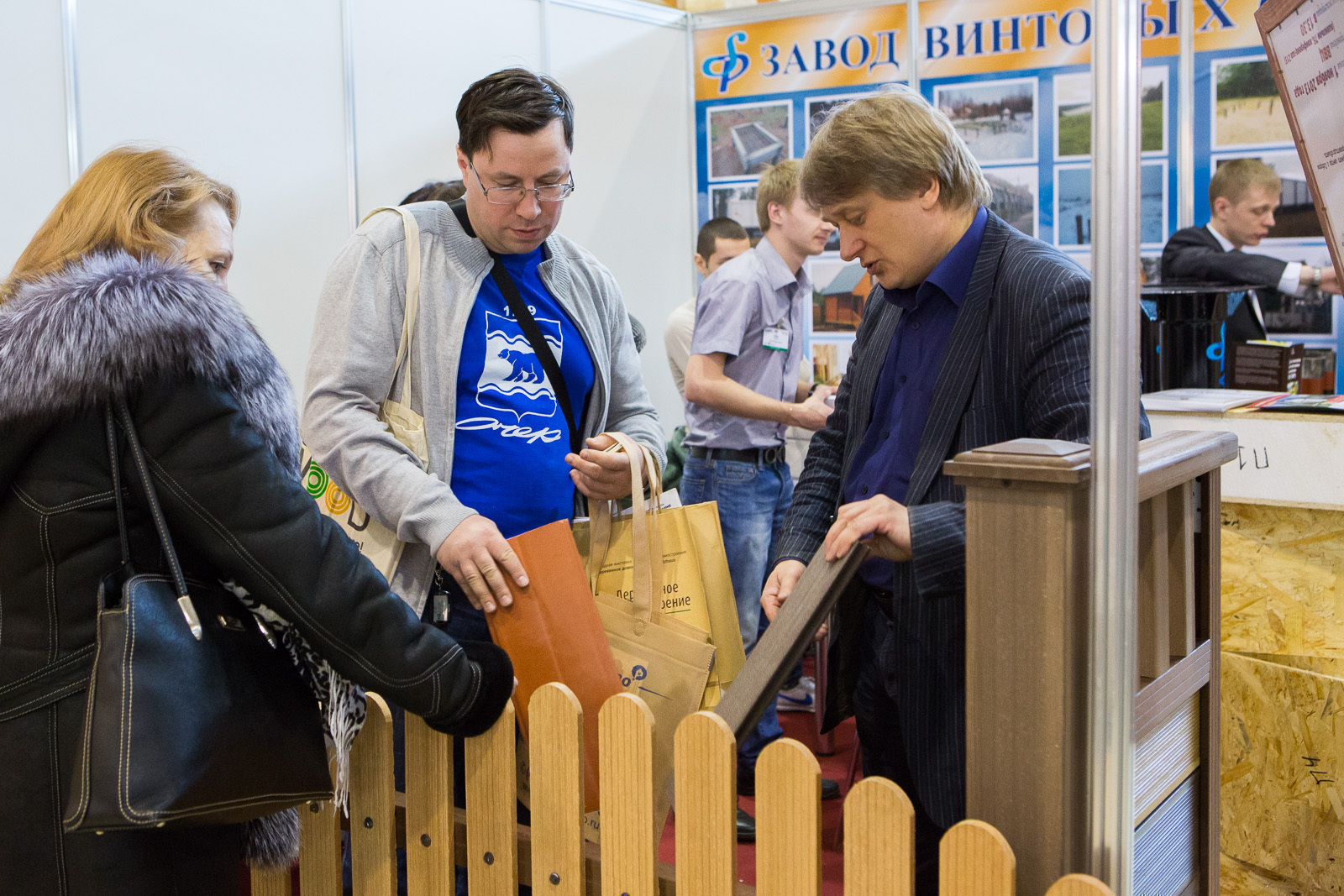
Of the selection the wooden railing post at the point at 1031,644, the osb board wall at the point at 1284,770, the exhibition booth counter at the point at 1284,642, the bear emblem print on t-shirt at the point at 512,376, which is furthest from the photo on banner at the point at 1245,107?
the wooden railing post at the point at 1031,644

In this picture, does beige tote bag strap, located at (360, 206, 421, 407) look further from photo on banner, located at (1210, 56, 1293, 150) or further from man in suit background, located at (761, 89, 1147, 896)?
photo on banner, located at (1210, 56, 1293, 150)

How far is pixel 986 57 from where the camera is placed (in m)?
4.91

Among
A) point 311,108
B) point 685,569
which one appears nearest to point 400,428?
point 685,569

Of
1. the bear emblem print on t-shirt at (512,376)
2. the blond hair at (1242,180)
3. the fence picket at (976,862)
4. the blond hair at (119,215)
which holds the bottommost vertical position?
the fence picket at (976,862)

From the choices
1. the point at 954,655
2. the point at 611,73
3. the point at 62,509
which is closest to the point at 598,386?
the point at 954,655

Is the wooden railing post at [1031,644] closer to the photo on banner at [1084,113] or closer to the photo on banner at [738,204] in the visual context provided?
the photo on banner at [1084,113]

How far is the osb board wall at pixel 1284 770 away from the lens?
2.26m

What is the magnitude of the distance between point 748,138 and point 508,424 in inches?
156

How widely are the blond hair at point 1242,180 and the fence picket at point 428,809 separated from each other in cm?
398

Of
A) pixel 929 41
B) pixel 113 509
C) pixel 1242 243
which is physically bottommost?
pixel 113 509

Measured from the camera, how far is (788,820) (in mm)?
1314

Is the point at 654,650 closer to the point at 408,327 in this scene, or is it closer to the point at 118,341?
the point at 408,327

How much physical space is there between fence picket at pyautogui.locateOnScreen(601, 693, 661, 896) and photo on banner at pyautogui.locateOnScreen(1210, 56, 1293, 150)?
4.05 meters

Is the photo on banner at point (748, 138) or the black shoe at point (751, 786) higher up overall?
the photo on banner at point (748, 138)
